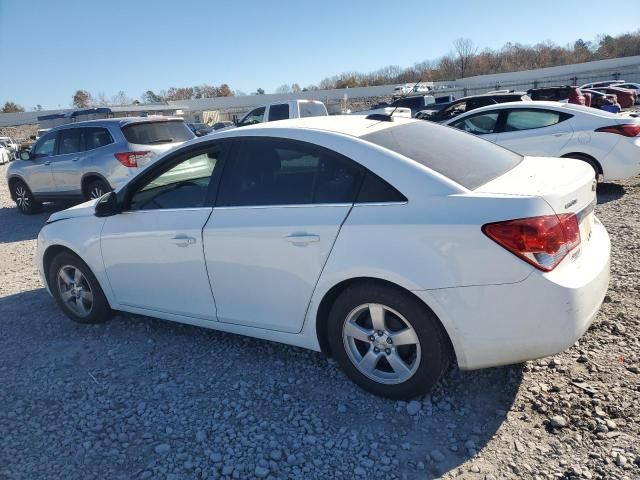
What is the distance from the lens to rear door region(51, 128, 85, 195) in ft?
29.7

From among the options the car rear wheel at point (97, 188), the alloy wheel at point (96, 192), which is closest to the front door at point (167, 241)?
the car rear wheel at point (97, 188)

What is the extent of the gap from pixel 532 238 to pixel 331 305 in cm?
123

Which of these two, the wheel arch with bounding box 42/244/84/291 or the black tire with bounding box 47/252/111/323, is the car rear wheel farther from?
the black tire with bounding box 47/252/111/323

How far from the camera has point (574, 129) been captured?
7.55 m

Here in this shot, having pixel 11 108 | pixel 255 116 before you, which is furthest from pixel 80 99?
pixel 255 116

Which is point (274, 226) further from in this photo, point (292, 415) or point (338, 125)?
point (292, 415)

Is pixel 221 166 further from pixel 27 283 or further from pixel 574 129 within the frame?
pixel 574 129

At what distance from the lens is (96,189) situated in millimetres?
8898

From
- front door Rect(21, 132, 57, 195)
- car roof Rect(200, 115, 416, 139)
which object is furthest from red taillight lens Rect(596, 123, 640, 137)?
front door Rect(21, 132, 57, 195)

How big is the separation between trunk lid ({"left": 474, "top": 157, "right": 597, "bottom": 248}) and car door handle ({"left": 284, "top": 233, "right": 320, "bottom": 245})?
961 millimetres

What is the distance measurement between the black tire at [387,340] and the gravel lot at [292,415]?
13cm

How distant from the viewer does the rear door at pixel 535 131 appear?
767 cm

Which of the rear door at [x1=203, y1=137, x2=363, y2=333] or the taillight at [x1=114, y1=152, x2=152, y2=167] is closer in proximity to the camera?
the rear door at [x1=203, y1=137, x2=363, y2=333]

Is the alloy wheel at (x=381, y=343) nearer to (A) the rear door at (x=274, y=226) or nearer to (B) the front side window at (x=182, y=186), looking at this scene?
(A) the rear door at (x=274, y=226)
